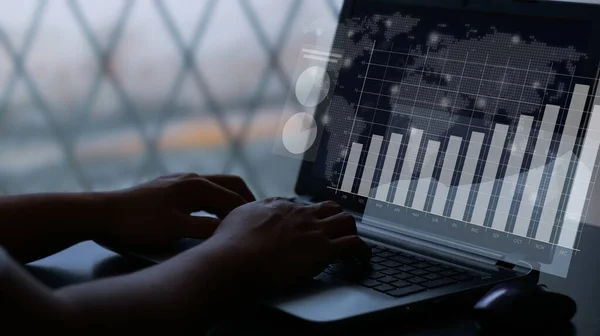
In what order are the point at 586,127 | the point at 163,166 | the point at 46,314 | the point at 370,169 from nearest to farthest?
the point at 46,314
the point at 586,127
the point at 370,169
the point at 163,166

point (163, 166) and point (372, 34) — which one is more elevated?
point (372, 34)

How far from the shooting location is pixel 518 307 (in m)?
0.48

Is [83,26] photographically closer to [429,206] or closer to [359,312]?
[429,206]

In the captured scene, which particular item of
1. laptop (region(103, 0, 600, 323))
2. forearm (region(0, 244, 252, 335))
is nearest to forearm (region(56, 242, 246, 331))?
forearm (region(0, 244, 252, 335))

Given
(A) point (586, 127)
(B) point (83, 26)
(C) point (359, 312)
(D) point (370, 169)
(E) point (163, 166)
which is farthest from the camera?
(B) point (83, 26)

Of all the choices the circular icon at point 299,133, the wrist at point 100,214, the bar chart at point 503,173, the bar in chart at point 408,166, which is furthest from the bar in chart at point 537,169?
the wrist at point 100,214

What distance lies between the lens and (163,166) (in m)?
1.39

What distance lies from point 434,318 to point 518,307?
2.7 inches

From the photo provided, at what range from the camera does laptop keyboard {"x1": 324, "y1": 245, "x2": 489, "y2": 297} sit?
0.55 metres

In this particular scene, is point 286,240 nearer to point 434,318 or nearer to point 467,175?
point 434,318

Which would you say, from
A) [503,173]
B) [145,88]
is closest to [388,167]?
[503,173]

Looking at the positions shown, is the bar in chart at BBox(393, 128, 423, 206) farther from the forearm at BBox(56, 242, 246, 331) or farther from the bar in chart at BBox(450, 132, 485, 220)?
the forearm at BBox(56, 242, 246, 331)

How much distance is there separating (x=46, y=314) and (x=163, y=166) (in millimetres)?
1061

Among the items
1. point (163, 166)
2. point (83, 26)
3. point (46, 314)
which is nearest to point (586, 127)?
point (46, 314)
